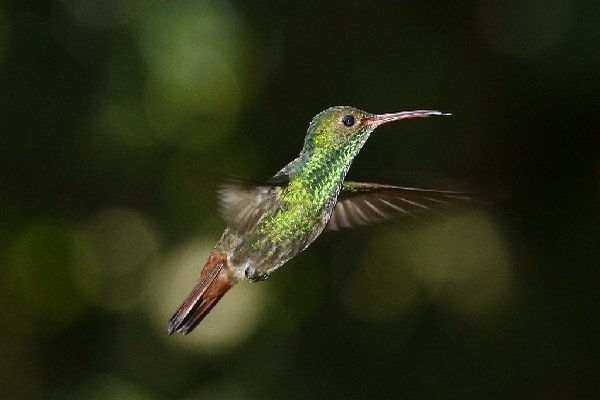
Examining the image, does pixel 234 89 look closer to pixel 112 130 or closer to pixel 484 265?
pixel 112 130

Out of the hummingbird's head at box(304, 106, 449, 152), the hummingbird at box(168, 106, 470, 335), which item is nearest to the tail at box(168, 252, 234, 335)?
the hummingbird at box(168, 106, 470, 335)

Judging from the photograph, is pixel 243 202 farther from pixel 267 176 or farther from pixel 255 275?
pixel 267 176

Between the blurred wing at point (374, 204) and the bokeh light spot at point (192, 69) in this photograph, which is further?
the bokeh light spot at point (192, 69)

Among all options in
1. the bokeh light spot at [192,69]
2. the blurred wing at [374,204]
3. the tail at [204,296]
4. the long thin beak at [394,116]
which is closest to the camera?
the long thin beak at [394,116]

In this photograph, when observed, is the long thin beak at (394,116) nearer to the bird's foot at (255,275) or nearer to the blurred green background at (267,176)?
the bird's foot at (255,275)

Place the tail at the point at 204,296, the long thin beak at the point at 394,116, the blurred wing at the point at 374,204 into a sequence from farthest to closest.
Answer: the blurred wing at the point at 374,204 → the tail at the point at 204,296 → the long thin beak at the point at 394,116

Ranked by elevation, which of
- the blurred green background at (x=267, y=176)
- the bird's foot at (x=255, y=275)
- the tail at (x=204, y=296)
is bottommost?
the tail at (x=204, y=296)

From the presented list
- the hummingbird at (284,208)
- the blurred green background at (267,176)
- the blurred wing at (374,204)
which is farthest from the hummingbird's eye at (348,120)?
the blurred green background at (267,176)

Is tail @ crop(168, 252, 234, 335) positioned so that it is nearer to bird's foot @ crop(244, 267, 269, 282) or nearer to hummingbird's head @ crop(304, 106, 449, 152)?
bird's foot @ crop(244, 267, 269, 282)
